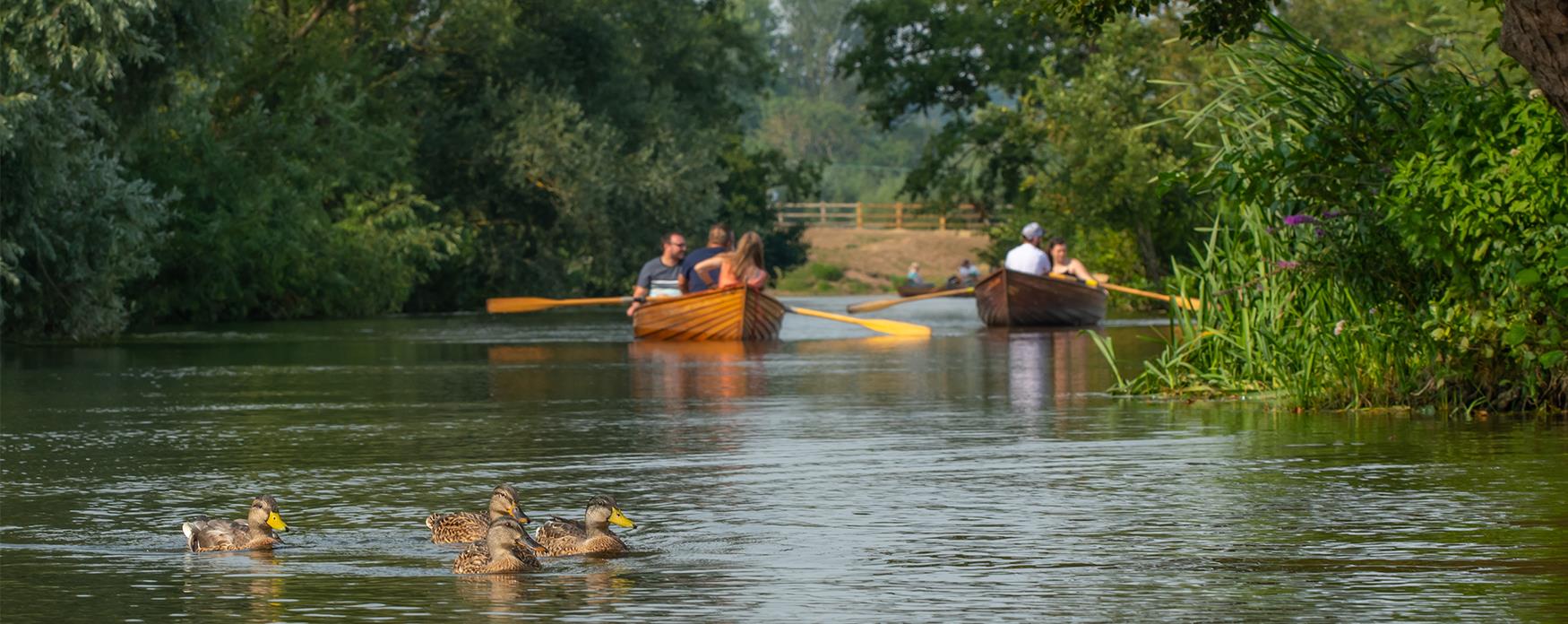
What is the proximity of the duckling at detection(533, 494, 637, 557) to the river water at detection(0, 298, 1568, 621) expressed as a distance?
10 cm

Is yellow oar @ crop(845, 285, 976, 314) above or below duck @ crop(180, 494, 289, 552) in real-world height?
above

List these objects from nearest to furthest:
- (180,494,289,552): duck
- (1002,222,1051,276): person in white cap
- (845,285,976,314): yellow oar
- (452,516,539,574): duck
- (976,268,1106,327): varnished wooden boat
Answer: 1. (452,516,539,574): duck
2. (180,494,289,552): duck
3. (976,268,1106,327): varnished wooden boat
4. (1002,222,1051,276): person in white cap
5. (845,285,976,314): yellow oar

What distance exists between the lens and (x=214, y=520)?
9.54 metres

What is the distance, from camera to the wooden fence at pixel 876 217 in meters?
93.5

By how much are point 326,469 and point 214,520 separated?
3254mm

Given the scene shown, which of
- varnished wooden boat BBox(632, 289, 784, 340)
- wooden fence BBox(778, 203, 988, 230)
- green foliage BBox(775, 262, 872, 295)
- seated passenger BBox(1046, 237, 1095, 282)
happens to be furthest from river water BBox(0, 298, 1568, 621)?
wooden fence BBox(778, 203, 988, 230)

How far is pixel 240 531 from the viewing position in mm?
9398

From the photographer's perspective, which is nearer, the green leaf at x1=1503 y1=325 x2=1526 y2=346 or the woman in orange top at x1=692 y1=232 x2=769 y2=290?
the green leaf at x1=1503 y1=325 x2=1526 y2=346

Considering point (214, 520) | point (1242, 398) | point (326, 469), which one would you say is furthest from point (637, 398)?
point (214, 520)

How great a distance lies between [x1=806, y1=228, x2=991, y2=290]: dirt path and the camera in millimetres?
89125

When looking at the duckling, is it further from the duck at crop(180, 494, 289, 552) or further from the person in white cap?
the person in white cap

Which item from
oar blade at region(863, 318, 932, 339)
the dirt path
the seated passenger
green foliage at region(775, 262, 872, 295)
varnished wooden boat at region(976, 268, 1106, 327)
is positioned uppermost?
the dirt path

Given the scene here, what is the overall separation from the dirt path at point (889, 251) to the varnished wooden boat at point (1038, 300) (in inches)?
2028

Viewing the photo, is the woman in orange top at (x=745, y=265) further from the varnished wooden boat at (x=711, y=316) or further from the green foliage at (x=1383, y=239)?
the green foliage at (x=1383, y=239)
